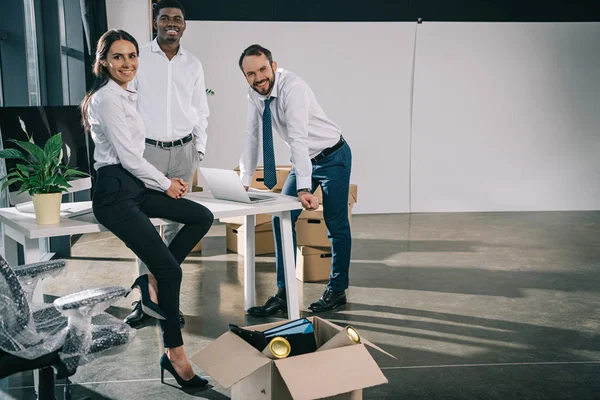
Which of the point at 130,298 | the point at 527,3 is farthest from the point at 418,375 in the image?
the point at 527,3

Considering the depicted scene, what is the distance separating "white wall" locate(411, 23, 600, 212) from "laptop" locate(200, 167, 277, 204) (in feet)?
14.6

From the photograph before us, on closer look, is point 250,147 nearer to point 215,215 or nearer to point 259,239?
point 215,215

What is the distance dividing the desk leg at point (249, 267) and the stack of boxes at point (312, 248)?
2.29 feet

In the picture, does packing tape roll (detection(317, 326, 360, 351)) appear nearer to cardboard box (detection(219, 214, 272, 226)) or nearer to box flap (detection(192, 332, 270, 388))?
box flap (detection(192, 332, 270, 388))

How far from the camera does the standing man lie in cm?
372

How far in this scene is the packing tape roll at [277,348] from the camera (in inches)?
84.5

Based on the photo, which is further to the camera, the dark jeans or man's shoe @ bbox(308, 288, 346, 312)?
man's shoe @ bbox(308, 288, 346, 312)

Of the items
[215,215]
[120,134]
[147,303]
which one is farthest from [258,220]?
[120,134]

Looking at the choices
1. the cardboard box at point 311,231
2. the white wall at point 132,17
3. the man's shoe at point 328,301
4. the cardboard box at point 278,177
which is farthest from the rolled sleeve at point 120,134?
the white wall at point 132,17

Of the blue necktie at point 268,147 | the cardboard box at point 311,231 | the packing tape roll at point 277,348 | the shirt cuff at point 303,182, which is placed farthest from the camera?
the cardboard box at point 311,231

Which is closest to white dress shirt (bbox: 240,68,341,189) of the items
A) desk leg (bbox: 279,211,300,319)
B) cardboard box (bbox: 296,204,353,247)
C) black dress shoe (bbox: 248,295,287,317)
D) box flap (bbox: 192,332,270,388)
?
desk leg (bbox: 279,211,300,319)

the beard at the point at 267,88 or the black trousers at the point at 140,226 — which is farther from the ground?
the beard at the point at 267,88

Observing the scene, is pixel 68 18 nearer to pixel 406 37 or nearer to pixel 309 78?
pixel 309 78

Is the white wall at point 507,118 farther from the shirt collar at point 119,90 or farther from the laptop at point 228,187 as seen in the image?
the shirt collar at point 119,90
